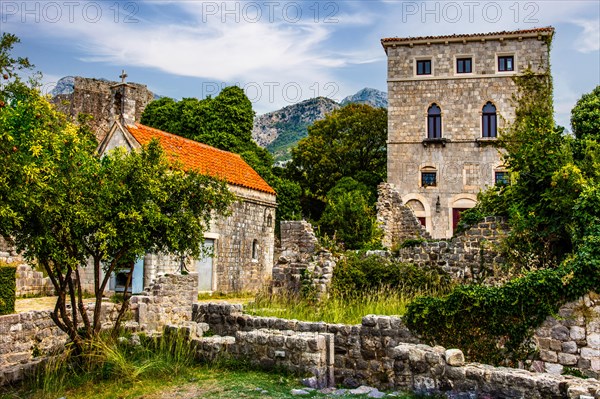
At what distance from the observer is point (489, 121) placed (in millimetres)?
32406

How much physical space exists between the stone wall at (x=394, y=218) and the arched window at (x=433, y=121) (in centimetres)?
714

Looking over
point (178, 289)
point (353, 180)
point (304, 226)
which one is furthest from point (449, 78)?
point (178, 289)

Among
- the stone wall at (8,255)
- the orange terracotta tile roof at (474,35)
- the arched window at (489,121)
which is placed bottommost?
the stone wall at (8,255)

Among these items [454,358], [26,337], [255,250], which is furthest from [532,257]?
[255,250]

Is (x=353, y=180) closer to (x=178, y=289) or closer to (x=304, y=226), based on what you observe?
(x=304, y=226)

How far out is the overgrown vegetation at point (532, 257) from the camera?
34.0 ft

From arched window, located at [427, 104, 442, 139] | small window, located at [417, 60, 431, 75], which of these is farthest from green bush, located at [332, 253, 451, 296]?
small window, located at [417, 60, 431, 75]

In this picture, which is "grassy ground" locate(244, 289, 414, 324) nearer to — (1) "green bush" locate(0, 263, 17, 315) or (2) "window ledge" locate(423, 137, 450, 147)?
(1) "green bush" locate(0, 263, 17, 315)

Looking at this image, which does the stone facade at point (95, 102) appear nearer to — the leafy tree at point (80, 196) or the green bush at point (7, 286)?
the green bush at point (7, 286)

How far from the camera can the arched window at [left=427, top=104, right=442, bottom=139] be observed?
32934 mm

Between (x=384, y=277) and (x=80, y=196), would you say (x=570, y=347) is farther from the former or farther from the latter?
(x=80, y=196)

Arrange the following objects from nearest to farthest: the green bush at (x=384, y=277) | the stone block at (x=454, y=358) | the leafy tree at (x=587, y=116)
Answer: the stone block at (x=454, y=358)
the green bush at (x=384, y=277)
the leafy tree at (x=587, y=116)

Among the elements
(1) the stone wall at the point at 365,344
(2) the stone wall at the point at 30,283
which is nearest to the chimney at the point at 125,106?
(2) the stone wall at the point at 30,283

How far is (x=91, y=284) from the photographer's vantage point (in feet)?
72.0
